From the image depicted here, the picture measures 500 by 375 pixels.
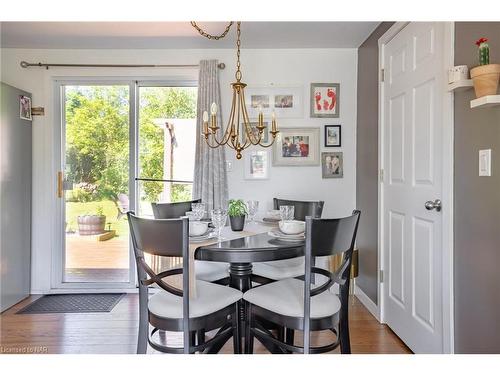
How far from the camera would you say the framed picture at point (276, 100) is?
3.29m

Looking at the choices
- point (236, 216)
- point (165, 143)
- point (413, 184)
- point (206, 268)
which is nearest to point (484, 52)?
point (413, 184)

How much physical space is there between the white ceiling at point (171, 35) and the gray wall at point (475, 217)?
134 centimetres

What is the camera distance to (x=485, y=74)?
1.39m

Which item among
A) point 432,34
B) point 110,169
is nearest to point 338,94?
point 432,34

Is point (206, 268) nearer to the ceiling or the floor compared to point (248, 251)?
nearer to the floor

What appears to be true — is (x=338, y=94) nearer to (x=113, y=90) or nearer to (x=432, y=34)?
(x=432, y=34)

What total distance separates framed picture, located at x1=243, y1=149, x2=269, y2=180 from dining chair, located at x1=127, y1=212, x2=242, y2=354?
165 cm

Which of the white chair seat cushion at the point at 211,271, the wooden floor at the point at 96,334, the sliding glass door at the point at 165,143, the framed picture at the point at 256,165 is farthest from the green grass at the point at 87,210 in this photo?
the white chair seat cushion at the point at 211,271

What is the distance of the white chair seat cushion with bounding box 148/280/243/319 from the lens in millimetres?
1598

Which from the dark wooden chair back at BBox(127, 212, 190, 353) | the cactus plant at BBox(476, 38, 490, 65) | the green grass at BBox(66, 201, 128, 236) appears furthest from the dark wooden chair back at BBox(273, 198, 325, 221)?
the green grass at BBox(66, 201, 128, 236)

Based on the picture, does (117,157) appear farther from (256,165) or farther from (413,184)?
(413,184)

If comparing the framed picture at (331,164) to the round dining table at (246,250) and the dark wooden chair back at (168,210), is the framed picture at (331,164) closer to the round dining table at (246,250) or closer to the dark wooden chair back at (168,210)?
the dark wooden chair back at (168,210)

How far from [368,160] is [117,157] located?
243 cm
